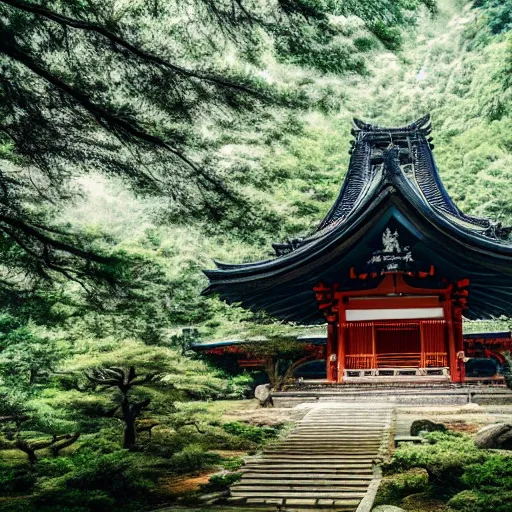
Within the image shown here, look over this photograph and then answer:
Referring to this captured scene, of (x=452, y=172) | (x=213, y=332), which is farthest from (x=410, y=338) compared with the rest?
(x=452, y=172)

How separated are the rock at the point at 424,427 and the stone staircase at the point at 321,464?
15.0 inches

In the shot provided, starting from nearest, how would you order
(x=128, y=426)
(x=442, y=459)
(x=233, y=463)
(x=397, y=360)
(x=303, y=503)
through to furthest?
1. (x=303, y=503)
2. (x=442, y=459)
3. (x=233, y=463)
4. (x=128, y=426)
5. (x=397, y=360)

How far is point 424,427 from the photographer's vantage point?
7.72 meters

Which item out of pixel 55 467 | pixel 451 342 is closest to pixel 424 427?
pixel 55 467

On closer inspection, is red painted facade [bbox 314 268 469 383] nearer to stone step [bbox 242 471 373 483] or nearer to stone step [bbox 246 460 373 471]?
stone step [bbox 246 460 373 471]

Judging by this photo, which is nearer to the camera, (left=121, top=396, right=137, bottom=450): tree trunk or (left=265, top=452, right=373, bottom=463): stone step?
(left=265, top=452, right=373, bottom=463): stone step

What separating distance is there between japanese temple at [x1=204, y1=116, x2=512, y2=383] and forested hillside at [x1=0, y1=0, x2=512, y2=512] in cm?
405

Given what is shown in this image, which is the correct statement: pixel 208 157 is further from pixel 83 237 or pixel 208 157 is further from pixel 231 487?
pixel 231 487

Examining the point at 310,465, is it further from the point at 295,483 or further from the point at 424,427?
the point at 424,427

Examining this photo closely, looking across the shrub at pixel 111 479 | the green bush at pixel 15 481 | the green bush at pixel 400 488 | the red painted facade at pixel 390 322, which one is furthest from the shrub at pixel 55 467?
the red painted facade at pixel 390 322

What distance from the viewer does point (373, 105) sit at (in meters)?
42.5

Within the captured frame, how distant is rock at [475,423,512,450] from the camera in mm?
6668

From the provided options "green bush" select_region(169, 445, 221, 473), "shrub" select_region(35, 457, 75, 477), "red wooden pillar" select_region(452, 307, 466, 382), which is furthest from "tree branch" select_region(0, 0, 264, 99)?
"red wooden pillar" select_region(452, 307, 466, 382)

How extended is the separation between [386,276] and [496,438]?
6412 millimetres
